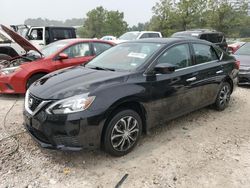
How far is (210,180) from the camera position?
3314 millimetres

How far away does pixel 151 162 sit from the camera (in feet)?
12.1

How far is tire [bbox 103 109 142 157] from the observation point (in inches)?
140

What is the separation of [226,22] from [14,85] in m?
29.3

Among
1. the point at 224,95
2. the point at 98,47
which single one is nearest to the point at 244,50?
the point at 224,95

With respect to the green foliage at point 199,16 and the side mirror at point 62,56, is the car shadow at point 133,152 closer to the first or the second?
the side mirror at point 62,56

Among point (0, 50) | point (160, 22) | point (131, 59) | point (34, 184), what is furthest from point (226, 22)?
point (34, 184)

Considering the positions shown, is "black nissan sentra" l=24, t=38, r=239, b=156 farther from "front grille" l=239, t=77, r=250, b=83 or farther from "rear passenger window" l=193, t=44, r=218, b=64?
"front grille" l=239, t=77, r=250, b=83

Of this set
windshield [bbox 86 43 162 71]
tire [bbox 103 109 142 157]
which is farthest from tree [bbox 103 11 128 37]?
tire [bbox 103 109 142 157]

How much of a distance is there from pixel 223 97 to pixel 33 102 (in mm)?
3854

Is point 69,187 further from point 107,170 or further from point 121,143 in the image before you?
point 121,143

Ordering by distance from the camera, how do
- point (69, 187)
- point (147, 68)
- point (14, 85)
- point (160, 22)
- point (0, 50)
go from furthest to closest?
1. point (160, 22)
2. point (0, 50)
3. point (14, 85)
4. point (147, 68)
5. point (69, 187)

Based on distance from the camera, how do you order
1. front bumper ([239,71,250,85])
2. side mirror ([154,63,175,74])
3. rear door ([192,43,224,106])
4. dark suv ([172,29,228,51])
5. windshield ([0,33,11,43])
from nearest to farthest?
side mirror ([154,63,175,74]) → rear door ([192,43,224,106]) → front bumper ([239,71,250,85]) → windshield ([0,33,11,43]) → dark suv ([172,29,228,51])

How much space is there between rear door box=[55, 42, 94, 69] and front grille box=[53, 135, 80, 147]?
364 centimetres

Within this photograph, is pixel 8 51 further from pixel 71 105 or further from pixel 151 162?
pixel 151 162
